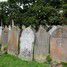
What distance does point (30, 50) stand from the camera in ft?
51.1

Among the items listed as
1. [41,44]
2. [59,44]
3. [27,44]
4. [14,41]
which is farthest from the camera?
[14,41]

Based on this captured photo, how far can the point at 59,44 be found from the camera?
13984mm

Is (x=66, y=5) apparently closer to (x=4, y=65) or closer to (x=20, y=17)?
(x=20, y=17)

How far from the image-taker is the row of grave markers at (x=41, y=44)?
13.8 metres

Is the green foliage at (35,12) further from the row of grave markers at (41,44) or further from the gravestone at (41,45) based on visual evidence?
the gravestone at (41,45)

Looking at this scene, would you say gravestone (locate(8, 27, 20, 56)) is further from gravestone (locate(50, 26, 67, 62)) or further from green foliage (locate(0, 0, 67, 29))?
green foliage (locate(0, 0, 67, 29))

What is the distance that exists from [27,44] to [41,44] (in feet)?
4.59

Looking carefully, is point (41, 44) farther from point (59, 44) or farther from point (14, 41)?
point (14, 41)

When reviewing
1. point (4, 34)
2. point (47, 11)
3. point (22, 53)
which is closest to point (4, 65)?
point (22, 53)

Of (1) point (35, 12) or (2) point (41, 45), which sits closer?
(2) point (41, 45)

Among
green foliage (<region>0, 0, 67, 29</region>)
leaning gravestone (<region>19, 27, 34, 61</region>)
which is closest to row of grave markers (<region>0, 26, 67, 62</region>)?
leaning gravestone (<region>19, 27, 34, 61</region>)

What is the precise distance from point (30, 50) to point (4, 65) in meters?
2.66

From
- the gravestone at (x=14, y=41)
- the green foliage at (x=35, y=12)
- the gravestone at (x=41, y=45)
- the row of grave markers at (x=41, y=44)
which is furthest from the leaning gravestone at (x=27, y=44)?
the green foliage at (x=35, y=12)

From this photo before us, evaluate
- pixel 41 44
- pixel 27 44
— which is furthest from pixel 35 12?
pixel 41 44
